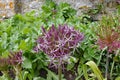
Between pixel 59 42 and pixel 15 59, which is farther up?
pixel 59 42

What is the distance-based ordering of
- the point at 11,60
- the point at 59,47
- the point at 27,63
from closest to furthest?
the point at 59,47
the point at 11,60
the point at 27,63

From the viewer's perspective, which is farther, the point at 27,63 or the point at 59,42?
the point at 27,63

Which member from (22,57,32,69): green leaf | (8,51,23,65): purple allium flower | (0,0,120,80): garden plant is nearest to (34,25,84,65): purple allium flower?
(0,0,120,80): garden plant

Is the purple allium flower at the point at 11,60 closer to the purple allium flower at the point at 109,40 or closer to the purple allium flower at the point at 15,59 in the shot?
the purple allium flower at the point at 15,59

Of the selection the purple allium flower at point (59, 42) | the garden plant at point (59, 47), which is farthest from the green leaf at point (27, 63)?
the purple allium flower at point (59, 42)

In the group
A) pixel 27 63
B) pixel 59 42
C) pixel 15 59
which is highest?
pixel 59 42

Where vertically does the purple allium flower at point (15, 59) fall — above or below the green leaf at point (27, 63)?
above

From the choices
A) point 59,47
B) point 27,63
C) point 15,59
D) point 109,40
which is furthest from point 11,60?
point 27,63

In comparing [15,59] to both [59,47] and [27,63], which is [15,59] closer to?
[59,47]

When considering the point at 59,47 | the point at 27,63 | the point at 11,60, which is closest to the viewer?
the point at 59,47
